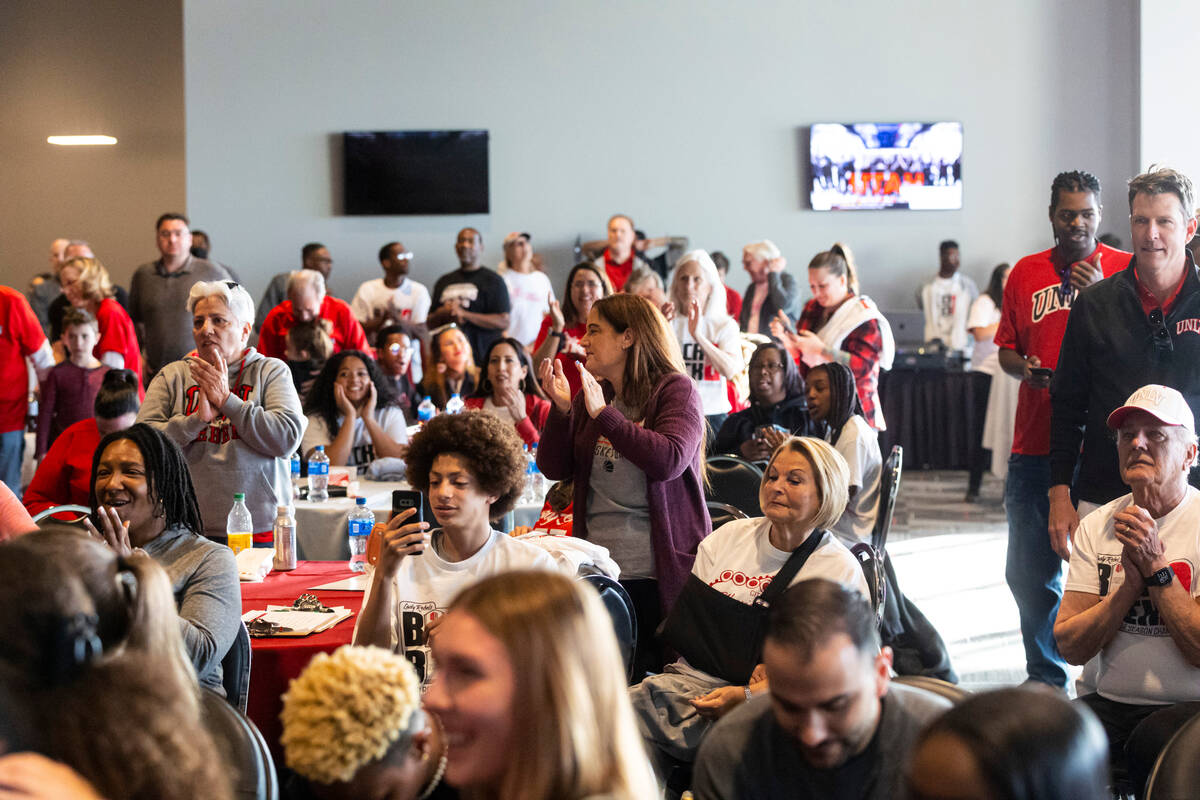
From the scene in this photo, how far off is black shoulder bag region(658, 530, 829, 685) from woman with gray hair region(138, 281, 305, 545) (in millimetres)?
1676

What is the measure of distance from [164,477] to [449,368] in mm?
3960

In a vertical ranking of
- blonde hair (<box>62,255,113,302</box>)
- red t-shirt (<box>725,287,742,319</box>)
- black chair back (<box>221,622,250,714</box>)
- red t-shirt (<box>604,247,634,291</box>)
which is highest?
red t-shirt (<box>604,247,634,291</box>)

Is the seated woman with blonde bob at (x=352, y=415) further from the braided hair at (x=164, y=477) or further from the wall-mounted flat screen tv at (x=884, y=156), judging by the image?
the wall-mounted flat screen tv at (x=884, y=156)

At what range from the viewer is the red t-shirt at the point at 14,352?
6918 millimetres

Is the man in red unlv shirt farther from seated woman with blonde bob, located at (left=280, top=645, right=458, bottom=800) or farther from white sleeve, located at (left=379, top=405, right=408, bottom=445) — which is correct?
Result: seated woman with blonde bob, located at (left=280, top=645, right=458, bottom=800)

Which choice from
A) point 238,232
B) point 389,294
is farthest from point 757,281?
point 238,232

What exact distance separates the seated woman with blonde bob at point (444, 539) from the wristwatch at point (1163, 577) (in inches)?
53.2

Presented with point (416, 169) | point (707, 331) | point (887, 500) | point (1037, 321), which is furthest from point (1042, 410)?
point (416, 169)

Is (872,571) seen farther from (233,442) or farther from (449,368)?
(449,368)

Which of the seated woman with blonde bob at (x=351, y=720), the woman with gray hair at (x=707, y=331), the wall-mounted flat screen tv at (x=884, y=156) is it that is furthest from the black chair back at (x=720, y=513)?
the wall-mounted flat screen tv at (x=884, y=156)

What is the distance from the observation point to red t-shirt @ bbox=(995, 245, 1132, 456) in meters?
4.21

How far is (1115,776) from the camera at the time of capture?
9.18 feet

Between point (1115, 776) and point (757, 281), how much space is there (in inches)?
298

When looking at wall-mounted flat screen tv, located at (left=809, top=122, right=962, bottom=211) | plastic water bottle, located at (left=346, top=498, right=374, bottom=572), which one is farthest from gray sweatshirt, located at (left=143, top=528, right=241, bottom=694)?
wall-mounted flat screen tv, located at (left=809, top=122, right=962, bottom=211)
